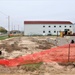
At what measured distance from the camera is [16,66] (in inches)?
456

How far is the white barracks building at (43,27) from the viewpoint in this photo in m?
88.1

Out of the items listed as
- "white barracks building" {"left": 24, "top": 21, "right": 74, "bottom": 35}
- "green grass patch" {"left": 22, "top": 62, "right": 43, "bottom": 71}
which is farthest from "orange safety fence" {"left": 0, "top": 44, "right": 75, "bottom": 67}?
"white barracks building" {"left": 24, "top": 21, "right": 74, "bottom": 35}

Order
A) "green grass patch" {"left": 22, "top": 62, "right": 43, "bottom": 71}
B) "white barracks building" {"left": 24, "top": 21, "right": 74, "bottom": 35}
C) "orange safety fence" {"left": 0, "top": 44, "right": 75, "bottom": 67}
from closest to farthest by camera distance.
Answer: "green grass patch" {"left": 22, "top": 62, "right": 43, "bottom": 71}, "orange safety fence" {"left": 0, "top": 44, "right": 75, "bottom": 67}, "white barracks building" {"left": 24, "top": 21, "right": 74, "bottom": 35}

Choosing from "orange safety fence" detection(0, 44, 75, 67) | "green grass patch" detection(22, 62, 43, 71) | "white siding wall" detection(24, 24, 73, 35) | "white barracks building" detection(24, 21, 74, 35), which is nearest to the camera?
"green grass patch" detection(22, 62, 43, 71)

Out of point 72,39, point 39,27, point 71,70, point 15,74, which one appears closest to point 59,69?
point 71,70

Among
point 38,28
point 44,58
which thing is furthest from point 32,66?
point 38,28

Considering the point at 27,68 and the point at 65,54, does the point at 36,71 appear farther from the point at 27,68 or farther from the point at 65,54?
the point at 65,54

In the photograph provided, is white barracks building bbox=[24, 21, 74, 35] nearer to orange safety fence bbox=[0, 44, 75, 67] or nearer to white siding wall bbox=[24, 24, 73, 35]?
white siding wall bbox=[24, 24, 73, 35]

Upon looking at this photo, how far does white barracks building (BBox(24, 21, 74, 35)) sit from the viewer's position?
289ft

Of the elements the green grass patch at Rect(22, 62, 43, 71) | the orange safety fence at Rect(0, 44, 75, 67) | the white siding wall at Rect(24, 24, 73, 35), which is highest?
the white siding wall at Rect(24, 24, 73, 35)

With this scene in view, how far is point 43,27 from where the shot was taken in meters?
91.4

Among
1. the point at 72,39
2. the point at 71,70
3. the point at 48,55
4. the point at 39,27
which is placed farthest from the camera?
the point at 39,27

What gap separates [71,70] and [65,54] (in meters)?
2.13

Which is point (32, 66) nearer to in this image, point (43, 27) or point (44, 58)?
point (44, 58)
